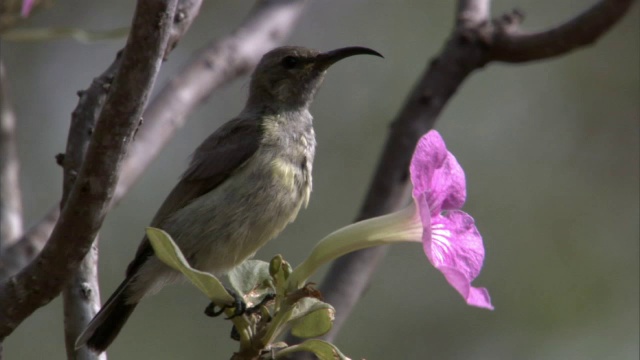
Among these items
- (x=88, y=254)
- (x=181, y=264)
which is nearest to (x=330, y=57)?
(x=88, y=254)

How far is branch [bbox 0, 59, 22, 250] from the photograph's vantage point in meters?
4.97

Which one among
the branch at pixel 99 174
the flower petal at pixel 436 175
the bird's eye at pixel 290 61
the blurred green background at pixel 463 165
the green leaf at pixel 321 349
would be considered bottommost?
the blurred green background at pixel 463 165

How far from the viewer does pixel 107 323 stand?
3.98 metres

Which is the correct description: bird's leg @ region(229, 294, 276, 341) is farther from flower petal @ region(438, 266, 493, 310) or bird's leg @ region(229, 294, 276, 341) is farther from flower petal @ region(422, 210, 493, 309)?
flower petal @ region(438, 266, 493, 310)

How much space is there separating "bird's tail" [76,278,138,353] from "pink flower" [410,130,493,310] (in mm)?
1364

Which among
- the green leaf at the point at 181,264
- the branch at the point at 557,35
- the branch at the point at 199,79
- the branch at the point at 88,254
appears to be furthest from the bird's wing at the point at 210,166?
the green leaf at the point at 181,264

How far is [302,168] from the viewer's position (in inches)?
187

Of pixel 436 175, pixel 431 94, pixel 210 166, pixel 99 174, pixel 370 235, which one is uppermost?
pixel 99 174

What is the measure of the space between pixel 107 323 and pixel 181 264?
1.34 meters

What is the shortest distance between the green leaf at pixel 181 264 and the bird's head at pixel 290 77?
7.84 ft

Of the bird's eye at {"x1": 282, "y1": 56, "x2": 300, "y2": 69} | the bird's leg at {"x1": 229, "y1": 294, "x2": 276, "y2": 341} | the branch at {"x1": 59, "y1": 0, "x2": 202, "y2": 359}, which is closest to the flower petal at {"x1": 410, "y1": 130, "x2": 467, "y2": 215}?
the bird's leg at {"x1": 229, "y1": 294, "x2": 276, "y2": 341}

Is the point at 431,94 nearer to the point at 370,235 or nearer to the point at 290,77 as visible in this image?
the point at 290,77

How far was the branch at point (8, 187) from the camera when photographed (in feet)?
16.3

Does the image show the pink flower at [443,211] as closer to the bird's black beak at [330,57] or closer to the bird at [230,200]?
the bird at [230,200]
